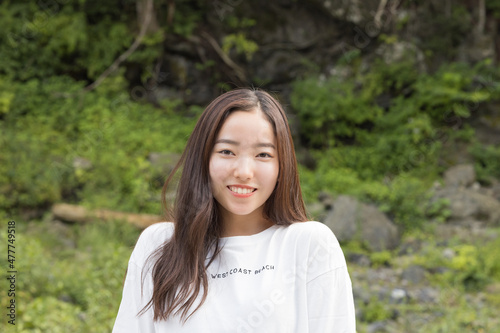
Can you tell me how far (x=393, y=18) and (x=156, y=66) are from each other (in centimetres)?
445

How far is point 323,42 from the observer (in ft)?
32.6

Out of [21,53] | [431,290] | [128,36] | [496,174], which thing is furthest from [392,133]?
[21,53]

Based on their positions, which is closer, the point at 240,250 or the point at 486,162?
the point at 240,250

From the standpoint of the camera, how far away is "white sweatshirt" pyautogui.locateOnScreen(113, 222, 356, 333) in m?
1.47

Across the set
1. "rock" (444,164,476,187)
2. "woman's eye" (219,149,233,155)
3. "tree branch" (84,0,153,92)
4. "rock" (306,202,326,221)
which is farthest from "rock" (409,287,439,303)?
"tree branch" (84,0,153,92)

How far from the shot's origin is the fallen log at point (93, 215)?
6.51 metres

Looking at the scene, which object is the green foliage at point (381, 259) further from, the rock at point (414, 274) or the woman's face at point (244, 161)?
the woman's face at point (244, 161)

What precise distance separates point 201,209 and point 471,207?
663 centimetres

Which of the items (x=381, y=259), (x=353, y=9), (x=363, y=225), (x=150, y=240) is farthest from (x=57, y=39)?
(x=150, y=240)

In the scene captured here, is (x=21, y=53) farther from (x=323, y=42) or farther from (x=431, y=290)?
(x=431, y=290)

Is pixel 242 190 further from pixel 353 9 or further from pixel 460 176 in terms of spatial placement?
pixel 353 9

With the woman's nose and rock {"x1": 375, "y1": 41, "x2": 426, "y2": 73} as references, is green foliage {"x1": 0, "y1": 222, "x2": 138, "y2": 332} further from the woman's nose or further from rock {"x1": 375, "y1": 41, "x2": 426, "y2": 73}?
rock {"x1": 375, "y1": 41, "x2": 426, "y2": 73}

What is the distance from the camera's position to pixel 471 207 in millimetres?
7359

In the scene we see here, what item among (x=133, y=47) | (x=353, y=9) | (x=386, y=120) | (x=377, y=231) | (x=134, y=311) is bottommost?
(x=377, y=231)
